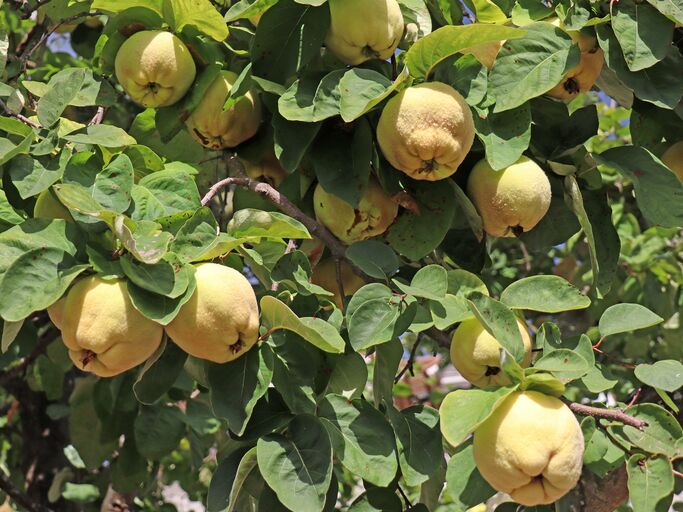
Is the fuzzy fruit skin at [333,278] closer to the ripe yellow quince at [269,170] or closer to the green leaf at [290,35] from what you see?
the ripe yellow quince at [269,170]

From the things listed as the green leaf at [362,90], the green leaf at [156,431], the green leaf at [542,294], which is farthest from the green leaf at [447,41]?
the green leaf at [156,431]

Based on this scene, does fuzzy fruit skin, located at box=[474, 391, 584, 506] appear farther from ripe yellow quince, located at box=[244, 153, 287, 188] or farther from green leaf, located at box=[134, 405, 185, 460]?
green leaf, located at box=[134, 405, 185, 460]

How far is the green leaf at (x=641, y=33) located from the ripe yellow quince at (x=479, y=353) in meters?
0.59

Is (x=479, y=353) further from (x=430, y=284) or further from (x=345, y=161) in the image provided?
(x=345, y=161)

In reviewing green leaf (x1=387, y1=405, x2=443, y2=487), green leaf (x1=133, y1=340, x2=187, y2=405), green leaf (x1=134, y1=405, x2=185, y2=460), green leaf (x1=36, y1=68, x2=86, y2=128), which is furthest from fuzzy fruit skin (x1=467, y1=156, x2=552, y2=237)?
green leaf (x1=134, y1=405, x2=185, y2=460)

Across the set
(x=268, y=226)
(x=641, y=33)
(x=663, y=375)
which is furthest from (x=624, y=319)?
(x=268, y=226)

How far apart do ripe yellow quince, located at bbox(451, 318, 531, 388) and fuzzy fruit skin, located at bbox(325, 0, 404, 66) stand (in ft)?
1.91

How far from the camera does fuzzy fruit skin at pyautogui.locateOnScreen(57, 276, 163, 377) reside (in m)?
1.61

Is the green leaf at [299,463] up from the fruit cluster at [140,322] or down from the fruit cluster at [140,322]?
down

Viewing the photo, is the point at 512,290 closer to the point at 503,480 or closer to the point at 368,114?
the point at 503,480

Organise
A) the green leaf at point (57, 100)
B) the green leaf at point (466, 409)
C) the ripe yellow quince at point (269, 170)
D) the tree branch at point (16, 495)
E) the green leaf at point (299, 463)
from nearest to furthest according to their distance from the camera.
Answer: the green leaf at point (466, 409) < the green leaf at point (299, 463) < the green leaf at point (57, 100) < the ripe yellow quince at point (269, 170) < the tree branch at point (16, 495)

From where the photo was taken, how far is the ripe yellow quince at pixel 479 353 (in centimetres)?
178

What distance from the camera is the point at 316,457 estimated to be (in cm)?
174

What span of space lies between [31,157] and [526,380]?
979 mm
